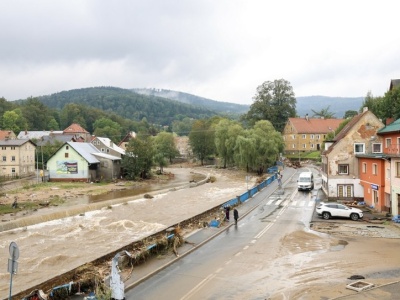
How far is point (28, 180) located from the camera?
219 ft

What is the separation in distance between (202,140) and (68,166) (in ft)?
168

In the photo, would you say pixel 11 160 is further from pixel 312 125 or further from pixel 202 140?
pixel 312 125

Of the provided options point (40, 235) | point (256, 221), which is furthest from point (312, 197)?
point (40, 235)

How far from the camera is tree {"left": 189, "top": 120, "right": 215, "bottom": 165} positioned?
111 metres

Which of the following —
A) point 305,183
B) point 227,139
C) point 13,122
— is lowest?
point 305,183

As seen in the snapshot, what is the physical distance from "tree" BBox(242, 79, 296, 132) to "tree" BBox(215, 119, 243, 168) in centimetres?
2181

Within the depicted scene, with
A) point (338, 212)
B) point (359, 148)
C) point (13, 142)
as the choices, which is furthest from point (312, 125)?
point (338, 212)

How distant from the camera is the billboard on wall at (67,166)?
66.4 meters

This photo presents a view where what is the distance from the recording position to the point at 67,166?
6656cm

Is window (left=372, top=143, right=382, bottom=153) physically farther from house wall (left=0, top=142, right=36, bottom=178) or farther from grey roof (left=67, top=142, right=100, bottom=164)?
house wall (left=0, top=142, right=36, bottom=178)

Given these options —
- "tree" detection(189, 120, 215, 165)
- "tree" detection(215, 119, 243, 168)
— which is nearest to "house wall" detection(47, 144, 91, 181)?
"tree" detection(215, 119, 243, 168)

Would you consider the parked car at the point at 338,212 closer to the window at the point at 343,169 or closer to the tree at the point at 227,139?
the window at the point at 343,169

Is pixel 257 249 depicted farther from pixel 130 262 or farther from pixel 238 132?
pixel 238 132

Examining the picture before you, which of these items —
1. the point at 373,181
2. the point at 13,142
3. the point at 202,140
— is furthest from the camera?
the point at 202,140
